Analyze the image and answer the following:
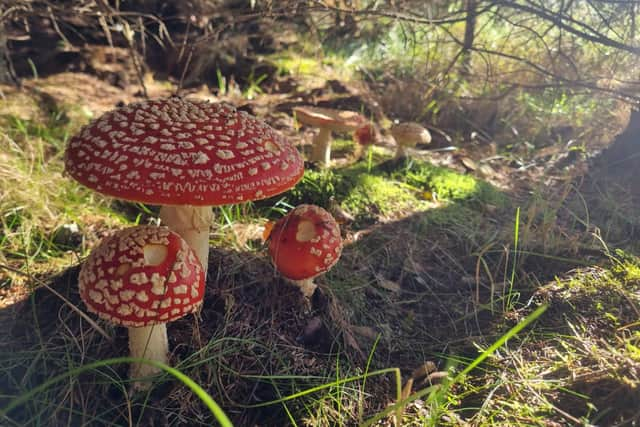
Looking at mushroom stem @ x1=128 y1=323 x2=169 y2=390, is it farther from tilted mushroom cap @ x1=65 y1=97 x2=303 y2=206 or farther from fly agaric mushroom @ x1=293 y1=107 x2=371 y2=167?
fly agaric mushroom @ x1=293 y1=107 x2=371 y2=167

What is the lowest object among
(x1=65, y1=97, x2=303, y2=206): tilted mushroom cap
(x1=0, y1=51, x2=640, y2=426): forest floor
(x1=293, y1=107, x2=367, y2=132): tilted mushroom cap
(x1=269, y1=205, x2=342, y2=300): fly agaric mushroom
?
(x1=0, y1=51, x2=640, y2=426): forest floor

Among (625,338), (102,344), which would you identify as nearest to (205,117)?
(102,344)

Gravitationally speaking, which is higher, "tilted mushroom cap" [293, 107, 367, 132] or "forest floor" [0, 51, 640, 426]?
"tilted mushroom cap" [293, 107, 367, 132]

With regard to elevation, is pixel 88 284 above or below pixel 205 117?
below

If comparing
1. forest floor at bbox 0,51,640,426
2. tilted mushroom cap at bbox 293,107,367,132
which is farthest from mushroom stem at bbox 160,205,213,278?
tilted mushroom cap at bbox 293,107,367,132

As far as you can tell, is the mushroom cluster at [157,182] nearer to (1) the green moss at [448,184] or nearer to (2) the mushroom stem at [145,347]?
(2) the mushroom stem at [145,347]

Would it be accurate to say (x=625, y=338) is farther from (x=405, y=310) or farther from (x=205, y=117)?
(x=205, y=117)

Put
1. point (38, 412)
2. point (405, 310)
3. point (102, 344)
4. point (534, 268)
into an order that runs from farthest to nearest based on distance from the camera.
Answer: point (534, 268) < point (405, 310) < point (102, 344) < point (38, 412)

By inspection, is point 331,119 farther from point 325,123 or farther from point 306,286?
point 306,286
